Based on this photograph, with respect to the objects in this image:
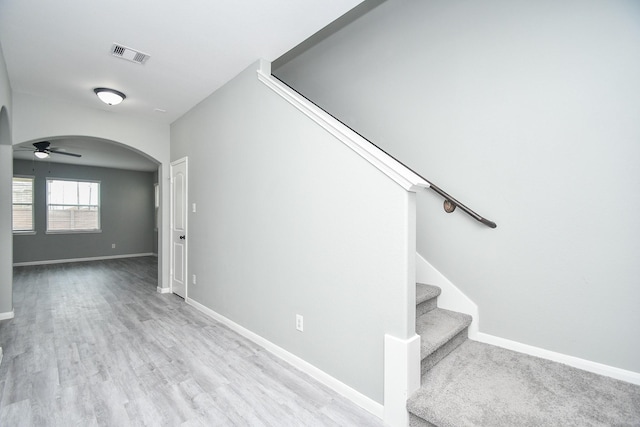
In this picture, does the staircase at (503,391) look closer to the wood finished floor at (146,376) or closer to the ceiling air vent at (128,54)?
the wood finished floor at (146,376)

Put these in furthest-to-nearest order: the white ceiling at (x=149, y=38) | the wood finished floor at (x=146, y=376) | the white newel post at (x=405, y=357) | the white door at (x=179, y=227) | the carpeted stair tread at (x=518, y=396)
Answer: the white door at (x=179, y=227), the white ceiling at (x=149, y=38), the wood finished floor at (x=146, y=376), the white newel post at (x=405, y=357), the carpeted stair tread at (x=518, y=396)

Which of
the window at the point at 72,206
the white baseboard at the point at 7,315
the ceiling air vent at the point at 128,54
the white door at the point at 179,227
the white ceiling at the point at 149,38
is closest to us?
the white ceiling at the point at 149,38

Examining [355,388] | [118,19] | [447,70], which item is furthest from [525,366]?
[118,19]

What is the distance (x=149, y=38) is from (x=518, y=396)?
373cm

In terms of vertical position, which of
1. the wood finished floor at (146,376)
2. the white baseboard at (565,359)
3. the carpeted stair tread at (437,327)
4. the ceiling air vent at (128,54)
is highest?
the ceiling air vent at (128,54)

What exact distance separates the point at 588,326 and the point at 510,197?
972mm

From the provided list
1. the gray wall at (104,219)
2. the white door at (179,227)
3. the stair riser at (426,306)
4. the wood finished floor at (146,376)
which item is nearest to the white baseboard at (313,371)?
the wood finished floor at (146,376)

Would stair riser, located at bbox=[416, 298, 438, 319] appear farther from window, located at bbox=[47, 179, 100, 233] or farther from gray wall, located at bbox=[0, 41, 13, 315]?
window, located at bbox=[47, 179, 100, 233]

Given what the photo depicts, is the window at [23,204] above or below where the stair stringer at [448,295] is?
above

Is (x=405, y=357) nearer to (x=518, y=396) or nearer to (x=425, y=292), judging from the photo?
(x=518, y=396)

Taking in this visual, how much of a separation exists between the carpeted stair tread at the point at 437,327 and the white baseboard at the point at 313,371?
1.45 ft

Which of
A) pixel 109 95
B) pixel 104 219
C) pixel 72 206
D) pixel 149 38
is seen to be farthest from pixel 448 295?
pixel 72 206

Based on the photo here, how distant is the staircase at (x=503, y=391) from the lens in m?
1.50

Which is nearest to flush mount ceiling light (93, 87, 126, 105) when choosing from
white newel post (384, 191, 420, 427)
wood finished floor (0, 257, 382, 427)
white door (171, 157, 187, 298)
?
white door (171, 157, 187, 298)
